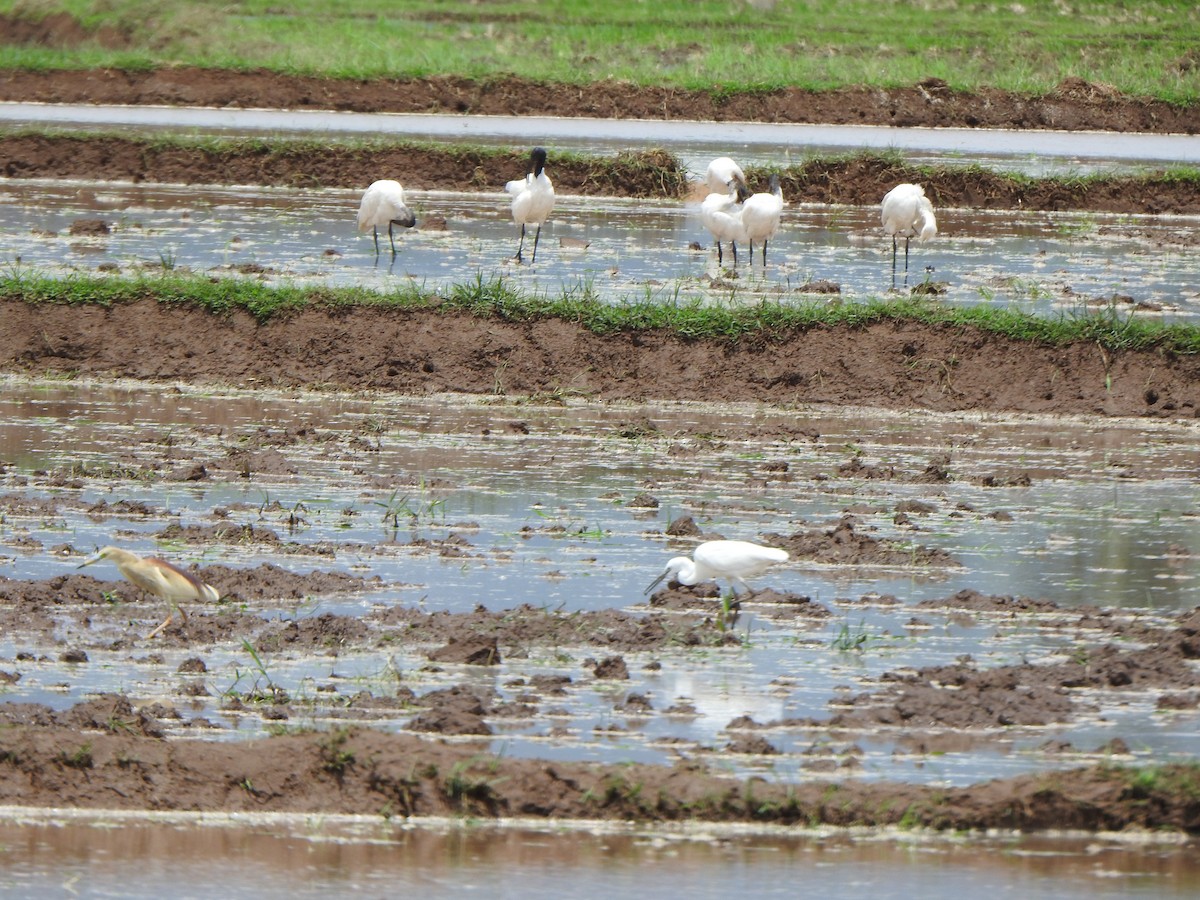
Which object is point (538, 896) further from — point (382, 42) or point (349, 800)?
point (382, 42)

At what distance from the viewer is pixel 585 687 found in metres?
6.49

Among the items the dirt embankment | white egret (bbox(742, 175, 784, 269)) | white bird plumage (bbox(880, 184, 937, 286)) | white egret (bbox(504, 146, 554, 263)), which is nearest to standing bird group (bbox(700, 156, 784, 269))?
white egret (bbox(742, 175, 784, 269))

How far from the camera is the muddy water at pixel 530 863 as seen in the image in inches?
199

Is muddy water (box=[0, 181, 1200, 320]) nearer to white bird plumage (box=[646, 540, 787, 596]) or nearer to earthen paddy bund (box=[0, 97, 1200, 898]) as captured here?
earthen paddy bund (box=[0, 97, 1200, 898])

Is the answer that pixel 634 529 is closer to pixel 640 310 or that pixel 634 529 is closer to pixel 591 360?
pixel 591 360

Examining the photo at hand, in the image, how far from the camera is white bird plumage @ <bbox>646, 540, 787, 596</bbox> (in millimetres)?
7168

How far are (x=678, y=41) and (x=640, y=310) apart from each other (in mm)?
22629

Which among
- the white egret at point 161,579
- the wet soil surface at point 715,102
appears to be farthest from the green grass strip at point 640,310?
the wet soil surface at point 715,102

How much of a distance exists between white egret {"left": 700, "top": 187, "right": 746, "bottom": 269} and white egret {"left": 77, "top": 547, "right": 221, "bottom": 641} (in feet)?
30.1

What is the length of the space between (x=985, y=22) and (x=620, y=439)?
1122 inches

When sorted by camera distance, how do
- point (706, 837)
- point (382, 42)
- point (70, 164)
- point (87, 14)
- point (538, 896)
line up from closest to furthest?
1. point (538, 896)
2. point (706, 837)
3. point (70, 164)
4. point (382, 42)
5. point (87, 14)

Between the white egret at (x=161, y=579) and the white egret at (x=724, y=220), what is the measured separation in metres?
9.19

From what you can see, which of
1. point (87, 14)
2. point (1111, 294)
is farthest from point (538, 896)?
point (87, 14)

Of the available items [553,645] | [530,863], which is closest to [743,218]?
[553,645]
